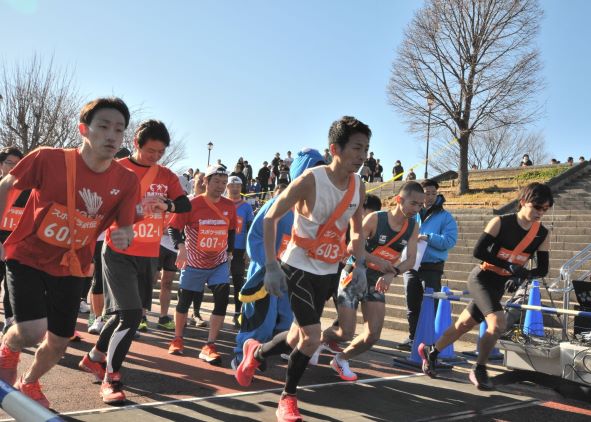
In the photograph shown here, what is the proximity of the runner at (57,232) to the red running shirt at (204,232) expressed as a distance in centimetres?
264

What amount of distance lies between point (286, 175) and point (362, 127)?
1903 centimetres

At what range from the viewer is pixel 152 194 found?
5445 mm

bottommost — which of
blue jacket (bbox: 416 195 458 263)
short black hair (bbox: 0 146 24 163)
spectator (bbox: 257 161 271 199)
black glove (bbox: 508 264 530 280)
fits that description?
black glove (bbox: 508 264 530 280)

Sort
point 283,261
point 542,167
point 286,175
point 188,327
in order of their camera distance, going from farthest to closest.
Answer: point 542,167 → point 286,175 → point 188,327 → point 283,261

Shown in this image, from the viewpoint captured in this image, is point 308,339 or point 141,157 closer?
point 308,339

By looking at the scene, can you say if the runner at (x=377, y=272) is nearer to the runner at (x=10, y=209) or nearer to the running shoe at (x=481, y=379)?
the running shoe at (x=481, y=379)

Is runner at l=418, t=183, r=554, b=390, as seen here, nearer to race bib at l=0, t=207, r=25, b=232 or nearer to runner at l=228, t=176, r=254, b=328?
runner at l=228, t=176, r=254, b=328

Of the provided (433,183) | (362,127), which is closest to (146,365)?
(362,127)

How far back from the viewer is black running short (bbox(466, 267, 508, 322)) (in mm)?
5410

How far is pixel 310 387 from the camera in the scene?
5332 mm

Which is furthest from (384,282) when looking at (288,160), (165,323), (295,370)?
(288,160)

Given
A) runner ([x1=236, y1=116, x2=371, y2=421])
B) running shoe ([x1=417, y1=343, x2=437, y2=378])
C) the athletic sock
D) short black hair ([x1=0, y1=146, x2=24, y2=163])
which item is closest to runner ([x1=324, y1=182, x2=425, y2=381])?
running shoe ([x1=417, y1=343, x2=437, y2=378])

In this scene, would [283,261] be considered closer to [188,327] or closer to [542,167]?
[188,327]

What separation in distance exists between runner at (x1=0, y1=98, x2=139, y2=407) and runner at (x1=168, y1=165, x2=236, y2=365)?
250 cm
